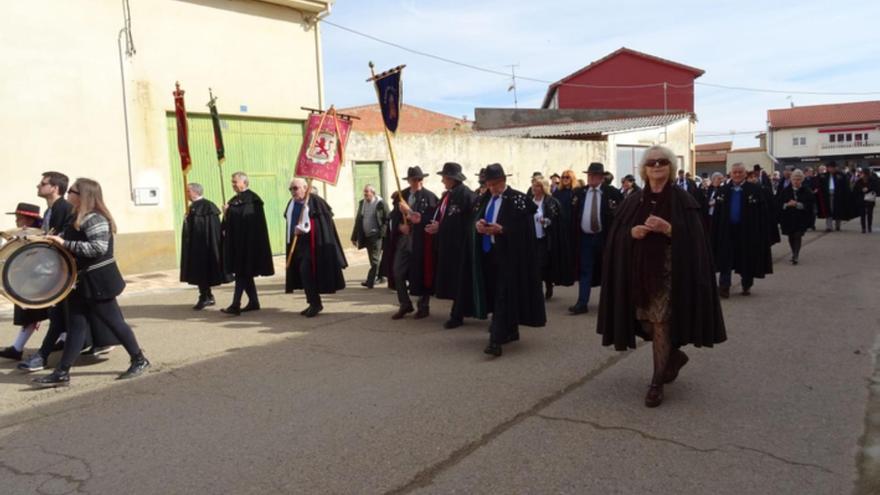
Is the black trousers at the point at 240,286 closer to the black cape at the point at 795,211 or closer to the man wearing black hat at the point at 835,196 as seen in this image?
the black cape at the point at 795,211

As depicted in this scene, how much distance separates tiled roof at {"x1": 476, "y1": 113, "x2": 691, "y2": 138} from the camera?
29953mm

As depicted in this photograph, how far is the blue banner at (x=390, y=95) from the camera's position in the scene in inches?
320

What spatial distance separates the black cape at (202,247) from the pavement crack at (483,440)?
563 cm

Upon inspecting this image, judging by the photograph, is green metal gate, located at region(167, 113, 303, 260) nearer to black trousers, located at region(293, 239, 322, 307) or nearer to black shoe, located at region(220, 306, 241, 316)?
black shoe, located at region(220, 306, 241, 316)

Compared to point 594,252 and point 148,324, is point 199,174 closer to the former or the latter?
point 148,324

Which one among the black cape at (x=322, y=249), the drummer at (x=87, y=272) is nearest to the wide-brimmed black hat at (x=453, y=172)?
the black cape at (x=322, y=249)

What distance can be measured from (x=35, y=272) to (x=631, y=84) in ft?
140

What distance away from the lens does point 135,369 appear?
589 centimetres

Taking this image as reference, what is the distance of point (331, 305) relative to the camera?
30.4ft

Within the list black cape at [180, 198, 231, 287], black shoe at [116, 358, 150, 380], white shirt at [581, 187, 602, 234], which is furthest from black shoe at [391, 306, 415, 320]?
black shoe at [116, 358, 150, 380]

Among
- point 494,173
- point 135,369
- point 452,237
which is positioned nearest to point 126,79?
point 135,369

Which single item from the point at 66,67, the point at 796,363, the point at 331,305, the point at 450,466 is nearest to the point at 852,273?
the point at 796,363

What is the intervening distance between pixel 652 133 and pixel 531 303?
87.8ft

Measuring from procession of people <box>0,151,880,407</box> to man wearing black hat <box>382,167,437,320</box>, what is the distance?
0.06 ft
